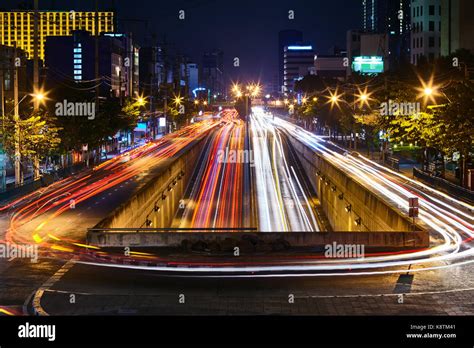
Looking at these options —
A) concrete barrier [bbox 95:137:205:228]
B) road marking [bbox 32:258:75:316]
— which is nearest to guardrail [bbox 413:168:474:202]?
concrete barrier [bbox 95:137:205:228]

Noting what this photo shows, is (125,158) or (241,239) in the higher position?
(125,158)


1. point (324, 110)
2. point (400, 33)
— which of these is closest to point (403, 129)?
point (324, 110)

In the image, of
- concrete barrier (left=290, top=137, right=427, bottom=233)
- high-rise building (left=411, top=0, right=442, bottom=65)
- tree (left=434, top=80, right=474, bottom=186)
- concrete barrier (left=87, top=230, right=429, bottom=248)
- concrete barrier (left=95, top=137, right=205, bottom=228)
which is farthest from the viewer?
high-rise building (left=411, top=0, right=442, bottom=65)

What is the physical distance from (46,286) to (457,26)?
75.2m

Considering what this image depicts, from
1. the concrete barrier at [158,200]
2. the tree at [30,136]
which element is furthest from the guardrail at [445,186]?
the tree at [30,136]

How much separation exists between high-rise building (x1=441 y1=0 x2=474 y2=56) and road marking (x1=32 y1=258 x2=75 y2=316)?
66.6 metres

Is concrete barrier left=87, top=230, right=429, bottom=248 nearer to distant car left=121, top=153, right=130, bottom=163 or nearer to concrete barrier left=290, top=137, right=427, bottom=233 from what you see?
concrete barrier left=290, top=137, right=427, bottom=233

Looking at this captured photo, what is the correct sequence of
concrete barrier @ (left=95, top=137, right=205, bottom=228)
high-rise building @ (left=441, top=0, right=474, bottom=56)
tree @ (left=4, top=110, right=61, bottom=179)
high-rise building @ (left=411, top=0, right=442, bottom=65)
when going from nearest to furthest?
concrete barrier @ (left=95, top=137, right=205, bottom=228) → tree @ (left=4, top=110, right=61, bottom=179) → high-rise building @ (left=441, top=0, right=474, bottom=56) → high-rise building @ (left=411, top=0, right=442, bottom=65)

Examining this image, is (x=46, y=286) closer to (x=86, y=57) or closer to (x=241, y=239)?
(x=241, y=239)

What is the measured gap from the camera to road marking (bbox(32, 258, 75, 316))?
768 inches

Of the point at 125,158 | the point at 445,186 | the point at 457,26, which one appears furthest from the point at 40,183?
the point at 457,26

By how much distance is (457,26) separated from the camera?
8850cm

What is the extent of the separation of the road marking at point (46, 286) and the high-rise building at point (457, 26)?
66.6 metres
